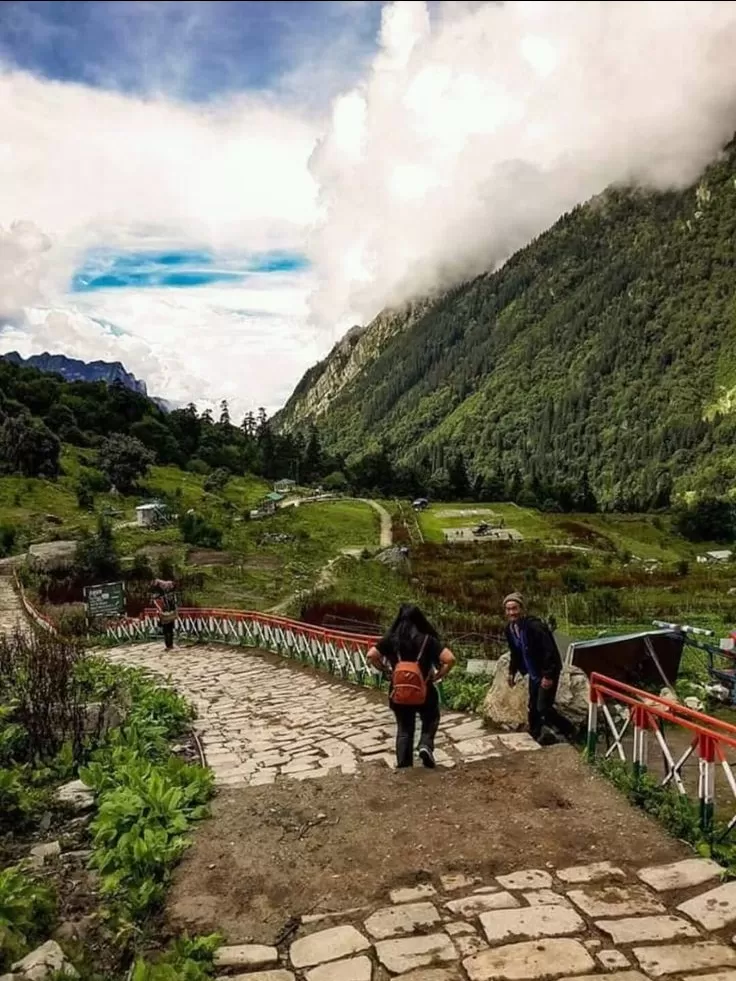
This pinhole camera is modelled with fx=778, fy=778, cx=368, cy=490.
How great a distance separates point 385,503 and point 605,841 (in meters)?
81.4

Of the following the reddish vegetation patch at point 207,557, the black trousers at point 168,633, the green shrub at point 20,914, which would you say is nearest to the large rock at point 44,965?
the green shrub at point 20,914

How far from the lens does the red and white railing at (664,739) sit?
19.4ft

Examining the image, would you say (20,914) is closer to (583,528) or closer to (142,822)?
(142,822)

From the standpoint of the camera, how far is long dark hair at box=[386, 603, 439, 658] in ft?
25.1

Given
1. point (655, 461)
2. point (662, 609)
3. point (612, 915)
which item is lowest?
point (662, 609)

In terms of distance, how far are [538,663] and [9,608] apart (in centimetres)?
2213

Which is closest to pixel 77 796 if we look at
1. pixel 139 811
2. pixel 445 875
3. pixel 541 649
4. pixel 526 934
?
pixel 139 811

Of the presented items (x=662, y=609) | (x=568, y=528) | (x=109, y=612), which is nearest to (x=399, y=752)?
(x=109, y=612)

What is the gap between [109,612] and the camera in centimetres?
2286

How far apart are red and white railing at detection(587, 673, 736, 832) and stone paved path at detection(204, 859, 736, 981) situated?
A: 2.18ft

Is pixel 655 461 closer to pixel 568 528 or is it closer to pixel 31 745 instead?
pixel 568 528

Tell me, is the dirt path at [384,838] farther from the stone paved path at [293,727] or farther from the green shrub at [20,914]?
the green shrub at [20,914]

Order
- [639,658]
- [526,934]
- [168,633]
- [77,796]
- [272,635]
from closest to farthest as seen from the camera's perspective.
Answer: [526,934]
[77,796]
[639,658]
[272,635]
[168,633]

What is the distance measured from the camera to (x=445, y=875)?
216 inches
